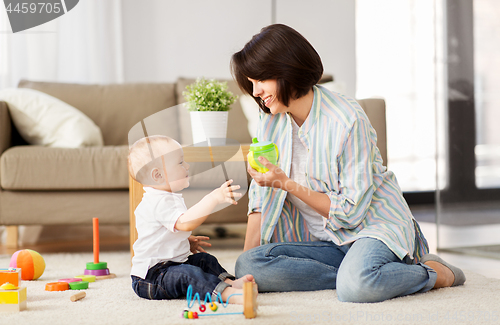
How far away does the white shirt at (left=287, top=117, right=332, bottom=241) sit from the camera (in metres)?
1.32

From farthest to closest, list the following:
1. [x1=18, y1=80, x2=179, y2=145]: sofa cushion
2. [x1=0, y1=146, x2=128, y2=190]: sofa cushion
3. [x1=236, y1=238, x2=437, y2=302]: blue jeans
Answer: [x1=18, y1=80, x2=179, y2=145]: sofa cushion
[x1=0, y1=146, x2=128, y2=190]: sofa cushion
[x1=236, y1=238, x2=437, y2=302]: blue jeans

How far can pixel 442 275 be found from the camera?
4.15 feet

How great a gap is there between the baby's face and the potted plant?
1.34 ft

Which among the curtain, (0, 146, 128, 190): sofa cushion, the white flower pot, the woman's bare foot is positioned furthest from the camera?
the curtain

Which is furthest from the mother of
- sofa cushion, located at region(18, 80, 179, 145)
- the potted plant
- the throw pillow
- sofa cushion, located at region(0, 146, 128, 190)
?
sofa cushion, located at region(18, 80, 179, 145)

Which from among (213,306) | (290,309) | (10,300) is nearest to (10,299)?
(10,300)

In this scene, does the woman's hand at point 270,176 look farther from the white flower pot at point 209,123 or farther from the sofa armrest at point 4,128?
the sofa armrest at point 4,128

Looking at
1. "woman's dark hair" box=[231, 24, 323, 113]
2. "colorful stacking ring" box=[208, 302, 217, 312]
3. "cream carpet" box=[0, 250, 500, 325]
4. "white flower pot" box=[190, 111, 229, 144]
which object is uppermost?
"woman's dark hair" box=[231, 24, 323, 113]

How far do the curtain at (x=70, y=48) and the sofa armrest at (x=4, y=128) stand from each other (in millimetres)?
939

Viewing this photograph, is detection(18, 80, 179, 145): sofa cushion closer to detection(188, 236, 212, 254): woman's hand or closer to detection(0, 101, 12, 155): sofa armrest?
detection(0, 101, 12, 155): sofa armrest

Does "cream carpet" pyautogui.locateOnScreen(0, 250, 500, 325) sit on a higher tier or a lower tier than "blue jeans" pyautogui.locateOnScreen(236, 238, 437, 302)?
lower

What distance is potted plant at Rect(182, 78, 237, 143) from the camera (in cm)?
164

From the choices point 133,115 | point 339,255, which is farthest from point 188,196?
point 133,115

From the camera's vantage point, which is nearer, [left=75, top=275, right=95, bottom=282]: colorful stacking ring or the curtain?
[left=75, top=275, right=95, bottom=282]: colorful stacking ring
